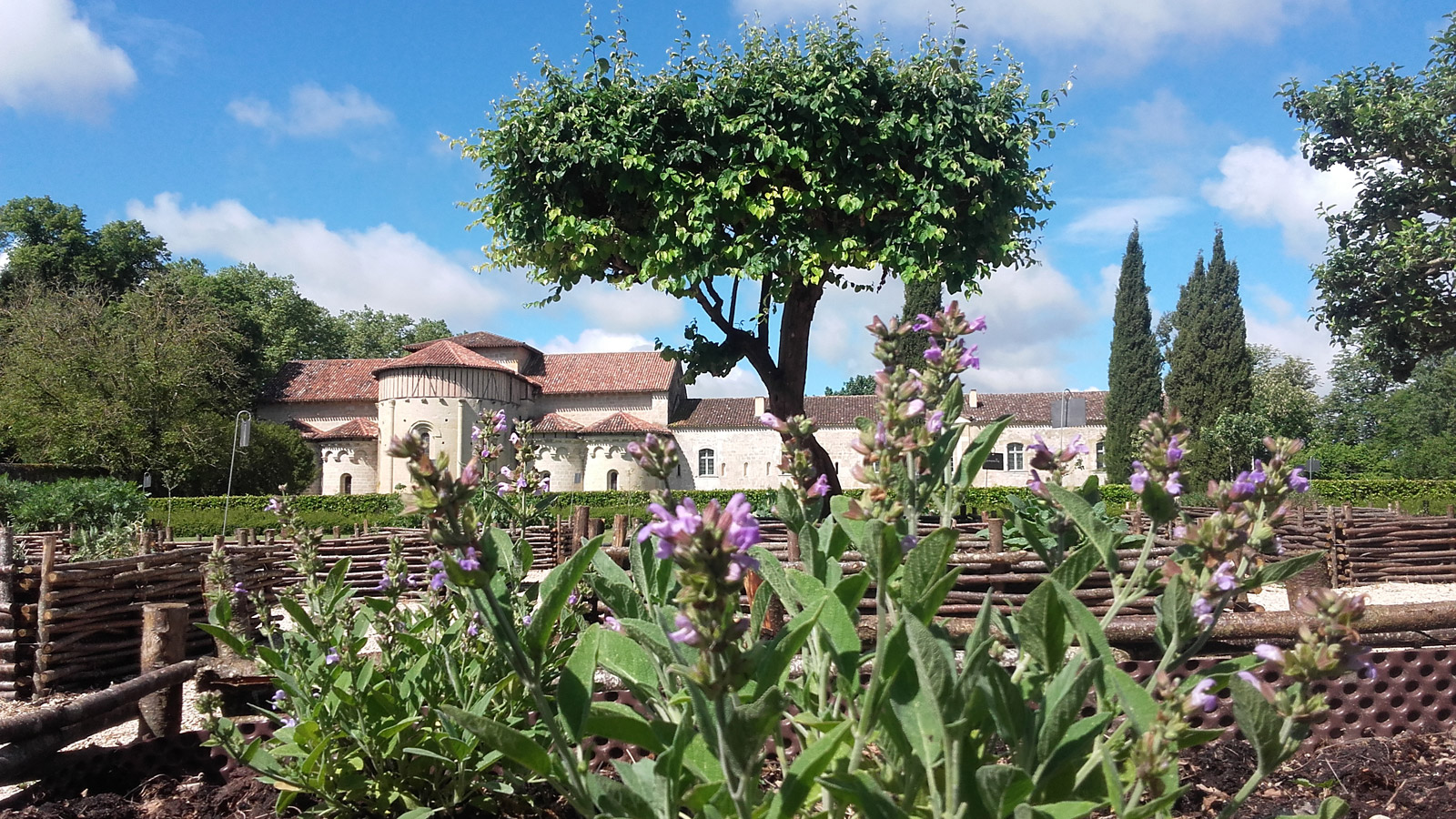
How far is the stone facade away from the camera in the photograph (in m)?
37.2

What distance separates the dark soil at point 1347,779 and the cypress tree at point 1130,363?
118 ft

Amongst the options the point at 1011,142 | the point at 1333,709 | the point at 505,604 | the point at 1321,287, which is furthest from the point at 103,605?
the point at 1321,287

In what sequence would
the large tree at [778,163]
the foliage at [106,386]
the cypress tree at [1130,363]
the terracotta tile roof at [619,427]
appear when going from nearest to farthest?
Result: the large tree at [778,163] → the foliage at [106,386] → the cypress tree at [1130,363] → the terracotta tile roof at [619,427]

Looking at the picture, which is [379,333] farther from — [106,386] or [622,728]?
[622,728]

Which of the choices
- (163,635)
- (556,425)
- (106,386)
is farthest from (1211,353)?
(106,386)

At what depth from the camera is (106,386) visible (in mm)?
30469

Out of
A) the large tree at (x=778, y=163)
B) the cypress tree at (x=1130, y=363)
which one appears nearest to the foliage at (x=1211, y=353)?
the cypress tree at (x=1130, y=363)

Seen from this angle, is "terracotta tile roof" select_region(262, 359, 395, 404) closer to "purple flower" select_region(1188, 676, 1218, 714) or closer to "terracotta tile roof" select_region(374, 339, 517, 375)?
"terracotta tile roof" select_region(374, 339, 517, 375)

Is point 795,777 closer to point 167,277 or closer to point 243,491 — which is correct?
point 243,491

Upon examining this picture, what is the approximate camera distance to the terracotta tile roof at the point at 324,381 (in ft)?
135

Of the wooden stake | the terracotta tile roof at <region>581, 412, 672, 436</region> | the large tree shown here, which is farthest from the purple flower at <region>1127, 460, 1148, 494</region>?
the terracotta tile roof at <region>581, 412, 672, 436</region>

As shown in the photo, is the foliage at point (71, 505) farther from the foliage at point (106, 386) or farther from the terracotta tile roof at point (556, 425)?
the terracotta tile roof at point (556, 425)

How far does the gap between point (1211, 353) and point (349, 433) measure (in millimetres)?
36092

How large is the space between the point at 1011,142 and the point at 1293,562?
39.4 feet
